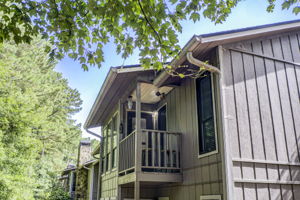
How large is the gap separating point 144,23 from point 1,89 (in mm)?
9970

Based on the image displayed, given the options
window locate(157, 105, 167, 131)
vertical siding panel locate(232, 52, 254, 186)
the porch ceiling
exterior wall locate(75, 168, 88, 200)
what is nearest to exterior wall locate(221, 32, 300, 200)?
vertical siding panel locate(232, 52, 254, 186)

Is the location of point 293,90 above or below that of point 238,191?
above

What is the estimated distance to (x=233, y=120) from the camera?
5.11 metres

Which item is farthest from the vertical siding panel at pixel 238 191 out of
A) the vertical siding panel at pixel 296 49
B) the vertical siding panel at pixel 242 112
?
the vertical siding panel at pixel 296 49

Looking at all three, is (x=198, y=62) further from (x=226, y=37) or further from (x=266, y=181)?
(x=266, y=181)

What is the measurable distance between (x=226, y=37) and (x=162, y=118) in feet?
12.6

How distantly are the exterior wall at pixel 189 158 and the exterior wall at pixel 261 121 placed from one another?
39 centimetres

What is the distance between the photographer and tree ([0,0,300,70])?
338 cm

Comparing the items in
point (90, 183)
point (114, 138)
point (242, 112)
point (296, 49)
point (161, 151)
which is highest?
point (296, 49)

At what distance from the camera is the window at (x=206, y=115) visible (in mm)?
5581

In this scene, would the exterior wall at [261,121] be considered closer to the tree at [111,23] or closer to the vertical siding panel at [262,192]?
the vertical siding panel at [262,192]

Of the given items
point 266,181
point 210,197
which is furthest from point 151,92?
point 266,181

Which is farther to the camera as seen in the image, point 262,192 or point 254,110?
point 254,110

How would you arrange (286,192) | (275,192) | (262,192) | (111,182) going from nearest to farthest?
(262,192), (275,192), (286,192), (111,182)
